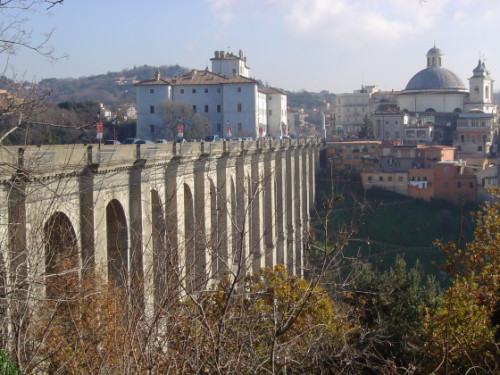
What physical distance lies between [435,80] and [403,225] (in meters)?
36.6

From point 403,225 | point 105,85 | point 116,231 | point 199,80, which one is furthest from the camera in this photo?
point 105,85

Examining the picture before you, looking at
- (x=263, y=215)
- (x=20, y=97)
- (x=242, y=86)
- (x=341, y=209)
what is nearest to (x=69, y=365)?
(x=20, y=97)

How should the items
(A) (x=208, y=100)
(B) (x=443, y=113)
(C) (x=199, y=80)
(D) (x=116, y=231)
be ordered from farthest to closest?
(B) (x=443, y=113) < (C) (x=199, y=80) < (A) (x=208, y=100) < (D) (x=116, y=231)

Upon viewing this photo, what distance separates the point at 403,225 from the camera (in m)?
47.6

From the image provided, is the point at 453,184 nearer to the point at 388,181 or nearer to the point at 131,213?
the point at 388,181

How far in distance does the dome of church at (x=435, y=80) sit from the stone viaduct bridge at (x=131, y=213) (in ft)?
167

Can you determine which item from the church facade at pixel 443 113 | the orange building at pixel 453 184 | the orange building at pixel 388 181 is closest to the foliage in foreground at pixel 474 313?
the orange building at pixel 453 184

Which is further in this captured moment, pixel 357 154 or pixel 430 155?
pixel 357 154

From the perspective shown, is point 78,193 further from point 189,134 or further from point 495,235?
point 189,134

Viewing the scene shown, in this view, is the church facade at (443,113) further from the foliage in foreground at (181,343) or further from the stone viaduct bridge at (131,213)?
the foliage in foreground at (181,343)

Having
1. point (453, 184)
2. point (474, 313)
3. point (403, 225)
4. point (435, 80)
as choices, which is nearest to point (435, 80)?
point (435, 80)

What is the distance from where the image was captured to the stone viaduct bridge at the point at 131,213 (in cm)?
863

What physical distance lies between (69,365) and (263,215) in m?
26.1

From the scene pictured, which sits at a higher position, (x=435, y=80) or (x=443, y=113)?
(x=435, y=80)
